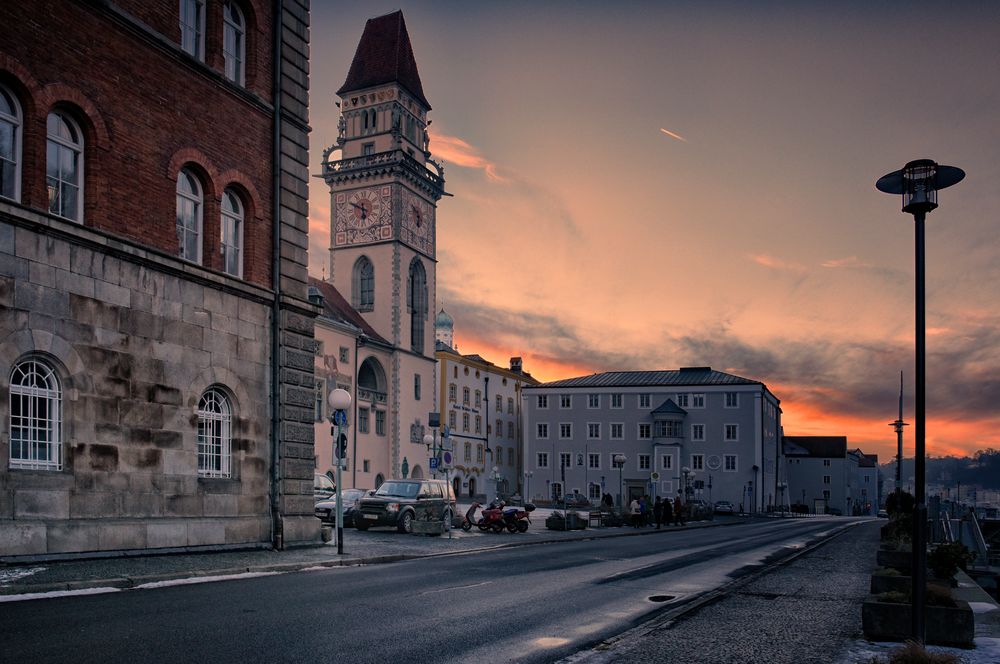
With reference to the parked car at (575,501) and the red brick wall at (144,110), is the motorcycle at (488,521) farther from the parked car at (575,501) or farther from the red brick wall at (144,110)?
the parked car at (575,501)

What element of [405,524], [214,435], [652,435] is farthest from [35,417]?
[652,435]

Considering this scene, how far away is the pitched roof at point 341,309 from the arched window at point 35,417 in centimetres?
5703

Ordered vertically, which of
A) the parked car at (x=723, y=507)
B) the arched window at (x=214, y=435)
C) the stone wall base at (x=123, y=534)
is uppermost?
the arched window at (x=214, y=435)

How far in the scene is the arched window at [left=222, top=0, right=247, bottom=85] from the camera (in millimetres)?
21484

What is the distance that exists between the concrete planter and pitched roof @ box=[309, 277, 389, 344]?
2569 inches

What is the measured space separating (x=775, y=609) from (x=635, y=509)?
32.1 metres

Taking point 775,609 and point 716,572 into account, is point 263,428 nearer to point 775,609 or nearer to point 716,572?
point 716,572

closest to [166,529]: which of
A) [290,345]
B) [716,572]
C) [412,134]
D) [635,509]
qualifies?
[290,345]

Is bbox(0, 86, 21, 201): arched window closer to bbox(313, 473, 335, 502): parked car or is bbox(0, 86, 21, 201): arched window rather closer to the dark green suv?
the dark green suv

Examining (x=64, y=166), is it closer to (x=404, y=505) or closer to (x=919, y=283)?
(x=919, y=283)

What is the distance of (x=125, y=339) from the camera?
17.5 metres

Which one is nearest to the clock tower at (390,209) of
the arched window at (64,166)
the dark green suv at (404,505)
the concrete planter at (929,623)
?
the dark green suv at (404,505)

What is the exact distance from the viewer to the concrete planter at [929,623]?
9.35 meters

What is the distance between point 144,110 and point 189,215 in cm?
246
